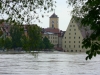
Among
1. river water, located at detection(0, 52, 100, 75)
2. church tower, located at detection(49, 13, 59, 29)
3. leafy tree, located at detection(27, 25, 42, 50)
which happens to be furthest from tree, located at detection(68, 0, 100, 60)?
church tower, located at detection(49, 13, 59, 29)

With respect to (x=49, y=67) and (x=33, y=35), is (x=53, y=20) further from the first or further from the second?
(x=33, y=35)

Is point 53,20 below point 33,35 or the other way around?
the other way around

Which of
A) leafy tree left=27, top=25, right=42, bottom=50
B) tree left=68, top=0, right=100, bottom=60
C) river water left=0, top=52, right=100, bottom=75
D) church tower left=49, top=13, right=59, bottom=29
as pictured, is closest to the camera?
tree left=68, top=0, right=100, bottom=60

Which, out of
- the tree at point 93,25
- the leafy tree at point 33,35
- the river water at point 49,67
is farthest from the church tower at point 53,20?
the tree at point 93,25

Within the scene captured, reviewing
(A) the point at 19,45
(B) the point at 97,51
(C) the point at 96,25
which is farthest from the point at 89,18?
(A) the point at 19,45

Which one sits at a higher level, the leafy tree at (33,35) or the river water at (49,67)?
the leafy tree at (33,35)

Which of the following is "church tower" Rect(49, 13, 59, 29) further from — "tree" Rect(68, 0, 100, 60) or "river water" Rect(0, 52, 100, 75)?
"tree" Rect(68, 0, 100, 60)

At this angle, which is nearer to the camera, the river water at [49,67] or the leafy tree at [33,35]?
the leafy tree at [33,35]

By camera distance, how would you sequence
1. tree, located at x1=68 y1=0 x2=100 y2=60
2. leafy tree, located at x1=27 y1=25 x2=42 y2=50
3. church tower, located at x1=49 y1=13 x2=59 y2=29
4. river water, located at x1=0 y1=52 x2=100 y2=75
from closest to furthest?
tree, located at x1=68 y1=0 x2=100 y2=60, leafy tree, located at x1=27 y1=25 x2=42 y2=50, river water, located at x1=0 y1=52 x2=100 y2=75, church tower, located at x1=49 y1=13 x2=59 y2=29

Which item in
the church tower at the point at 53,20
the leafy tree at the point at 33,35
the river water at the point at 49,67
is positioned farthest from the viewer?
the church tower at the point at 53,20

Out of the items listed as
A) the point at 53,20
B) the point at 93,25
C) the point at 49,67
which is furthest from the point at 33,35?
the point at 53,20

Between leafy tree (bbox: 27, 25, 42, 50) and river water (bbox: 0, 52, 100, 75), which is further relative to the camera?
river water (bbox: 0, 52, 100, 75)

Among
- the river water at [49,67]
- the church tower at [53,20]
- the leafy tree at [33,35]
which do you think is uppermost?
the church tower at [53,20]

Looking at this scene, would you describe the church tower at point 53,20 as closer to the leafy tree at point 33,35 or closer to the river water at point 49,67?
the river water at point 49,67
